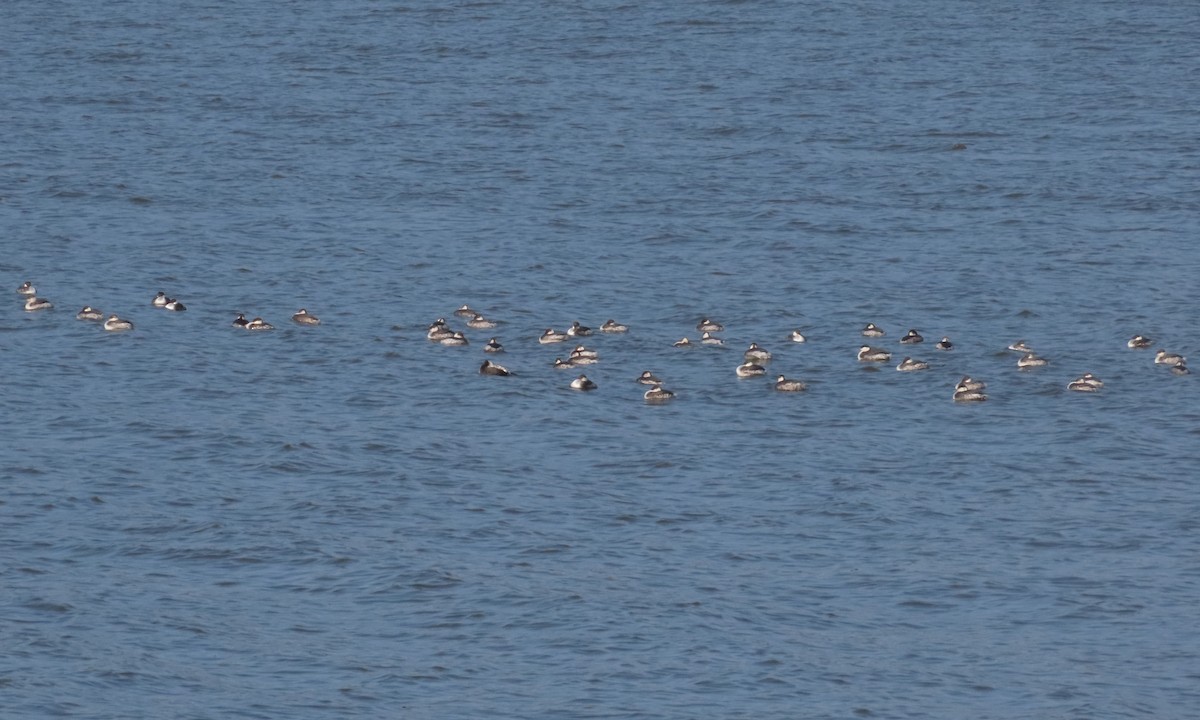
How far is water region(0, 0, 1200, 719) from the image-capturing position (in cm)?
2731

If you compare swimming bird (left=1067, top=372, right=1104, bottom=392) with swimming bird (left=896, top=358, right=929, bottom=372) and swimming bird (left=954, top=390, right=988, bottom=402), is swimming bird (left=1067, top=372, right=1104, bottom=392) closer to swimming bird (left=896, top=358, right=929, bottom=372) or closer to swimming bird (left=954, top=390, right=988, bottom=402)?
swimming bird (left=954, top=390, right=988, bottom=402)

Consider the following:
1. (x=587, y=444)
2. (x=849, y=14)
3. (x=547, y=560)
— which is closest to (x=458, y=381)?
(x=587, y=444)

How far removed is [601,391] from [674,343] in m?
3.29

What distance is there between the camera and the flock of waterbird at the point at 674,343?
38.9 meters

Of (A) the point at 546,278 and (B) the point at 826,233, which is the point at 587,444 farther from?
(B) the point at 826,233

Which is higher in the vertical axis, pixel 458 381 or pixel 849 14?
pixel 849 14

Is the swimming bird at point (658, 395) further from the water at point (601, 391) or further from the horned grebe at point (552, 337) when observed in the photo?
the horned grebe at point (552, 337)

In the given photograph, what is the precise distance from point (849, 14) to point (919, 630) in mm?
55325

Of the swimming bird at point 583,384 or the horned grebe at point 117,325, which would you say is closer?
the swimming bird at point 583,384

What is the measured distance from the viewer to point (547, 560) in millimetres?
30531

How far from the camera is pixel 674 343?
42.1 meters

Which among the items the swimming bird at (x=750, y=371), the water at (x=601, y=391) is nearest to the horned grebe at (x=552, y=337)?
the water at (x=601, y=391)

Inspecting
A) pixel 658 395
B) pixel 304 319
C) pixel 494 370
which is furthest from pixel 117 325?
pixel 658 395

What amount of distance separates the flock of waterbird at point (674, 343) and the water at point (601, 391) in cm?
35
